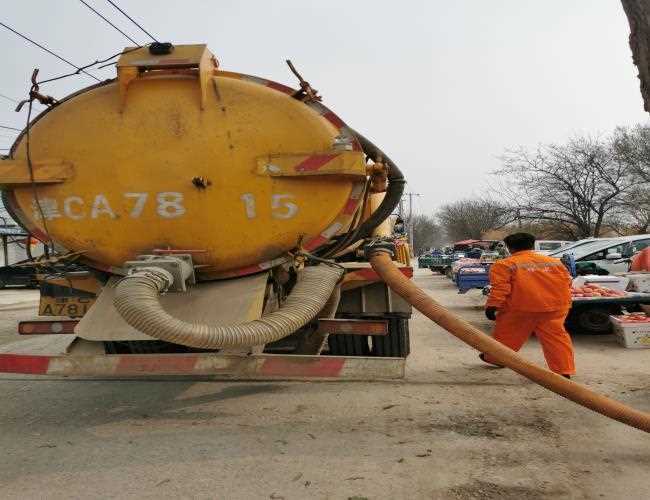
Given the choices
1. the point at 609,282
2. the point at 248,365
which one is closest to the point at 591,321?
the point at 609,282

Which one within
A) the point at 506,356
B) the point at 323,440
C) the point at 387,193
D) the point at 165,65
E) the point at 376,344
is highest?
the point at 165,65

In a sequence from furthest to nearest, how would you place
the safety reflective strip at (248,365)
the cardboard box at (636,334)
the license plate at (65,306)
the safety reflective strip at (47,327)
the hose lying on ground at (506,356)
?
the cardboard box at (636,334) < the license plate at (65,306) < the safety reflective strip at (47,327) < the safety reflective strip at (248,365) < the hose lying on ground at (506,356)

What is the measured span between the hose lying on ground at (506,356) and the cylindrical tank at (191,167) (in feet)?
1.77

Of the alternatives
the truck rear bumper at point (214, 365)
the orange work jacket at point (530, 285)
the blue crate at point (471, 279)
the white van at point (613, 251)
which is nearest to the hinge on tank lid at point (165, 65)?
the truck rear bumper at point (214, 365)

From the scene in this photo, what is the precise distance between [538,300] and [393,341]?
134 centimetres

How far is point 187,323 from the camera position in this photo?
11.5ft

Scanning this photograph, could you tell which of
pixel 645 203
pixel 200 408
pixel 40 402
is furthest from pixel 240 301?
pixel 645 203

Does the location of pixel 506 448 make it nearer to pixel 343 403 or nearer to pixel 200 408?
pixel 343 403

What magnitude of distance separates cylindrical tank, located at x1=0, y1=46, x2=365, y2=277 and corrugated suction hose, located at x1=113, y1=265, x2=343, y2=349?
0.48m

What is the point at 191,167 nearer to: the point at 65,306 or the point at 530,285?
the point at 65,306

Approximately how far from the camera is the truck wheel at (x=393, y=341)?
17.7ft

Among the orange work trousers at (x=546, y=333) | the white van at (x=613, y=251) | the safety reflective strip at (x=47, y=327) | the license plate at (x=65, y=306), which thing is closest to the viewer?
the safety reflective strip at (x=47, y=327)

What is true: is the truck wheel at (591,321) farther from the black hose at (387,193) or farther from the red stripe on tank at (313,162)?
the red stripe on tank at (313,162)

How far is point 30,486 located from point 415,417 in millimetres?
2507
